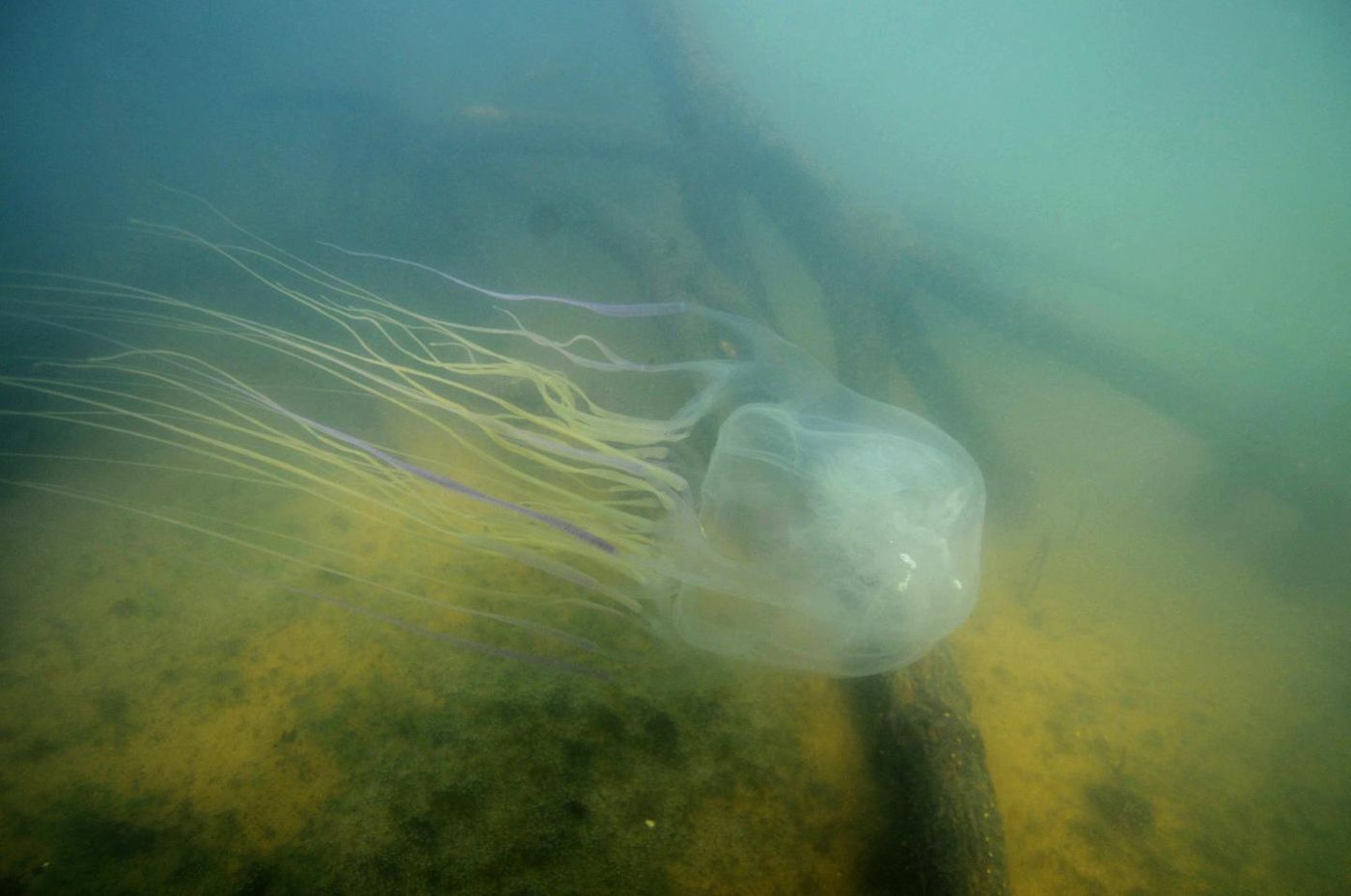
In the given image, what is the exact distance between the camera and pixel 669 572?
238 cm

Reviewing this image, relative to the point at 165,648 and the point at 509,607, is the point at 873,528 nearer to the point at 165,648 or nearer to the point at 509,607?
the point at 509,607

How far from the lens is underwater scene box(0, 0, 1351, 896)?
195cm

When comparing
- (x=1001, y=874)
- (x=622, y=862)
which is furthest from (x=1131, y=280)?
(x=622, y=862)

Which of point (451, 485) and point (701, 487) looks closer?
point (451, 485)

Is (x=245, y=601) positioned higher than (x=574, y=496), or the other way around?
(x=574, y=496)

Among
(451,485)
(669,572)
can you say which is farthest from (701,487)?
(451,485)

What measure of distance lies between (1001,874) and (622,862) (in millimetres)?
1337

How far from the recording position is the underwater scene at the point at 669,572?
195 centimetres

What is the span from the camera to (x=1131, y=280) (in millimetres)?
11039

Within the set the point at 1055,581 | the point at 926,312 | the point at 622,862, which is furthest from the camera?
the point at 926,312

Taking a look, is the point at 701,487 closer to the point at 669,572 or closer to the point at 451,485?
the point at 669,572

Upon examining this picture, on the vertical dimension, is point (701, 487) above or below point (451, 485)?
below

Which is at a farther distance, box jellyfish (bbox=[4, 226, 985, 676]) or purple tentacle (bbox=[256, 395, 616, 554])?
box jellyfish (bbox=[4, 226, 985, 676])

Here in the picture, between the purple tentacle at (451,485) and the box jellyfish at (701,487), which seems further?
the box jellyfish at (701,487)
